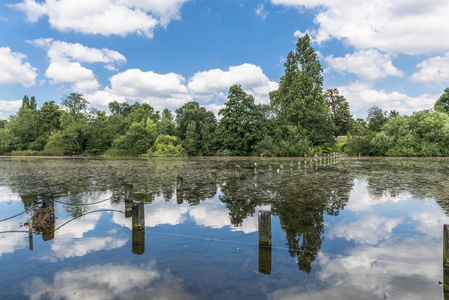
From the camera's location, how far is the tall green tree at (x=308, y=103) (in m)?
47.0

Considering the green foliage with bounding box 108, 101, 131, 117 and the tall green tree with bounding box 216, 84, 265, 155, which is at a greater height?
the green foliage with bounding box 108, 101, 131, 117

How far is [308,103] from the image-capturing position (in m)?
47.6

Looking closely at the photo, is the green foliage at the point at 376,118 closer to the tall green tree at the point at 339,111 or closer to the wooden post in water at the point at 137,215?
the tall green tree at the point at 339,111

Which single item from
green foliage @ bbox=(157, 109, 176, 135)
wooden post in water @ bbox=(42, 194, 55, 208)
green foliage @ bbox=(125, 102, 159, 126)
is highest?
green foliage @ bbox=(125, 102, 159, 126)

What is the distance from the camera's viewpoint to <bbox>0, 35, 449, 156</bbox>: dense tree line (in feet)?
140

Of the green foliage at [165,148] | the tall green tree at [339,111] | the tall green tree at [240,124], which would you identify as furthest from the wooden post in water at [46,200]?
the tall green tree at [339,111]

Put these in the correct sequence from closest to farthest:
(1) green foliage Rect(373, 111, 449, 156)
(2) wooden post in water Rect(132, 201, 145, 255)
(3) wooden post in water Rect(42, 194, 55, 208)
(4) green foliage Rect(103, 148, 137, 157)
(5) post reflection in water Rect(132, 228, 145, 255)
A: (5) post reflection in water Rect(132, 228, 145, 255) → (2) wooden post in water Rect(132, 201, 145, 255) → (3) wooden post in water Rect(42, 194, 55, 208) → (1) green foliage Rect(373, 111, 449, 156) → (4) green foliage Rect(103, 148, 137, 157)

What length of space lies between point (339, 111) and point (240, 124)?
30451mm

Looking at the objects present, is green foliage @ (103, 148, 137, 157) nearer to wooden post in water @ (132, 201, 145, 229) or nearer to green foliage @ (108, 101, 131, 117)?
green foliage @ (108, 101, 131, 117)

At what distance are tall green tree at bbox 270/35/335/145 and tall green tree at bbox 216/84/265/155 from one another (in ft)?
18.4

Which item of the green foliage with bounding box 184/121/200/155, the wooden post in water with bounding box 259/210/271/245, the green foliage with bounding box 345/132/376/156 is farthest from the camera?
the green foliage with bounding box 184/121/200/155

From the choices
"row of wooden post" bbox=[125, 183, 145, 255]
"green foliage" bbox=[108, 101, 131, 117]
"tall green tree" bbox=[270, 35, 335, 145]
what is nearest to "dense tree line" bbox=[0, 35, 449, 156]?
"tall green tree" bbox=[270, 35, 335, 145]

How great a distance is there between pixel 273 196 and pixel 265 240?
5.60m

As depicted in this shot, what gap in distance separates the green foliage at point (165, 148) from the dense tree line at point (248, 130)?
0.19 m
